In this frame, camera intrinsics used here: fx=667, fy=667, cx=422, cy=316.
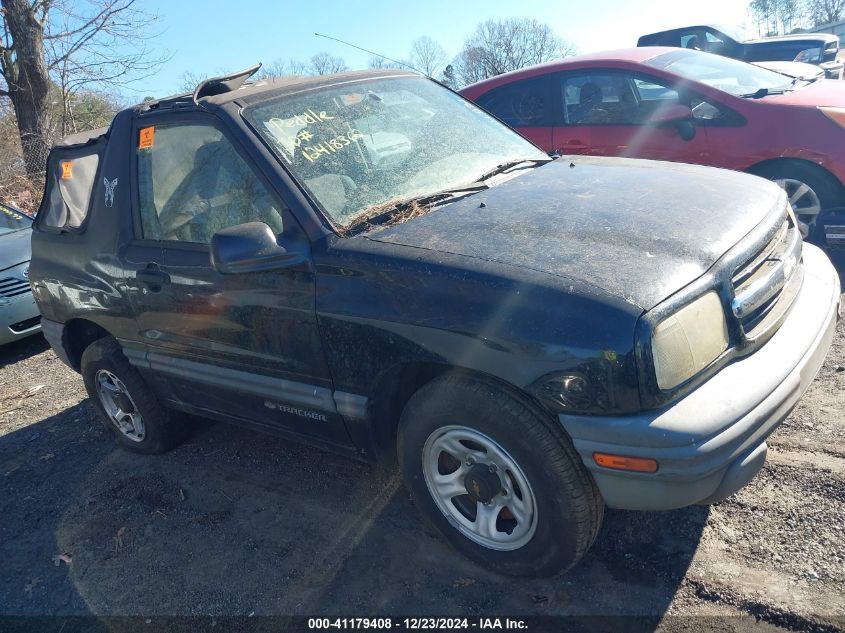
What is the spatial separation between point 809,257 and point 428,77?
2340 millimetres

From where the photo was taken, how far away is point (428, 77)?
4078 mm

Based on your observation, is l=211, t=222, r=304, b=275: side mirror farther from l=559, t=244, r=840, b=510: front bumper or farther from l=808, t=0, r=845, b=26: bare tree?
l=808, t=0, r=845, b=26: bare tree

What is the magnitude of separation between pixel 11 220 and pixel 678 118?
7102 millimetres

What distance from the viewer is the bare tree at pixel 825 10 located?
66831 millimetres

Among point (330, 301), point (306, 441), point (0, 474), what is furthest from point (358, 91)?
point (0, 474)

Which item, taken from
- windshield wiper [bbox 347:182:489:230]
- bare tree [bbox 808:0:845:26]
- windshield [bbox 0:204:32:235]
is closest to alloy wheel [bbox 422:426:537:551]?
windshield wiper [bbox 347:182:489:230]

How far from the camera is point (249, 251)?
8.63ft

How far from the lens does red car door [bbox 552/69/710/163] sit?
5.59m

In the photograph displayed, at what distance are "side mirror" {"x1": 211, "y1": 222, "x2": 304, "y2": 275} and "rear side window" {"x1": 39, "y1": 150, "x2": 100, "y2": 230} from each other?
5.20 ft

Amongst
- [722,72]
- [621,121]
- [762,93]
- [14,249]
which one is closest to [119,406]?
[14,249]

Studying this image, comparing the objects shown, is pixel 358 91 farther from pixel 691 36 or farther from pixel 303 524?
pixel 691 36

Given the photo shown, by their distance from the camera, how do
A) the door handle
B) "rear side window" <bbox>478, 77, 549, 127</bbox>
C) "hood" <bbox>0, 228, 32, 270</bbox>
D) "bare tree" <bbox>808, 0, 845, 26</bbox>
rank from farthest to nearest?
1. "bare tree" <bbox>808, 0, 845, 26</bbox>
2. "hood" <bbox>0, 228, 32, 270</bbox>
3. "rear side window" <bbox>478, 77, 549, 127</bbox>
4. the door handle

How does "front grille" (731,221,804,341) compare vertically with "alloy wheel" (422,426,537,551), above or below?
above

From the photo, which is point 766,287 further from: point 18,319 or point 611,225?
point 18,319
